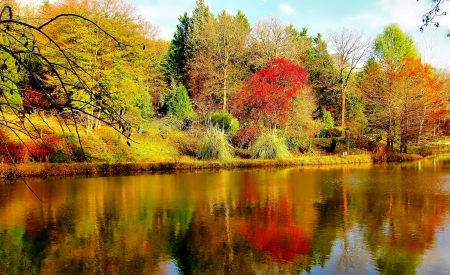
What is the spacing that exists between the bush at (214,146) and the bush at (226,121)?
3186mm

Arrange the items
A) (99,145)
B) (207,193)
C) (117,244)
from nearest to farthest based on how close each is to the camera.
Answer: (117,244) → (207,193) → (99,145)

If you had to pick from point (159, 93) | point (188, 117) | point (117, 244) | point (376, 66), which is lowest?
point (117, 244)

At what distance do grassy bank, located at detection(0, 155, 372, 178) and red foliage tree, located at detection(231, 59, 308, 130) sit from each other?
10.9ft

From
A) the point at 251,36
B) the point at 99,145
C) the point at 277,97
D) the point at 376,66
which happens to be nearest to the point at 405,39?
the point at 376,66

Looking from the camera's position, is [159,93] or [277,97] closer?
[277,97]

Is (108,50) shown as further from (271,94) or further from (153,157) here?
(271,94)

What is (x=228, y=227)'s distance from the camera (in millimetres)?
9273

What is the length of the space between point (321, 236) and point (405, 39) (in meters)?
36.4

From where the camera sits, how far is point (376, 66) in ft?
112

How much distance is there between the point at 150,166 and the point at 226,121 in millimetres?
7736

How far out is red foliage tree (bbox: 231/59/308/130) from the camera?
78.7 feet

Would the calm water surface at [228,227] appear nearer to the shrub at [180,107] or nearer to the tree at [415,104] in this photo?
the tree at [415,104]

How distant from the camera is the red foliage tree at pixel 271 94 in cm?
2400

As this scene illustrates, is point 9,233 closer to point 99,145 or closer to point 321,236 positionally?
point 321,236
